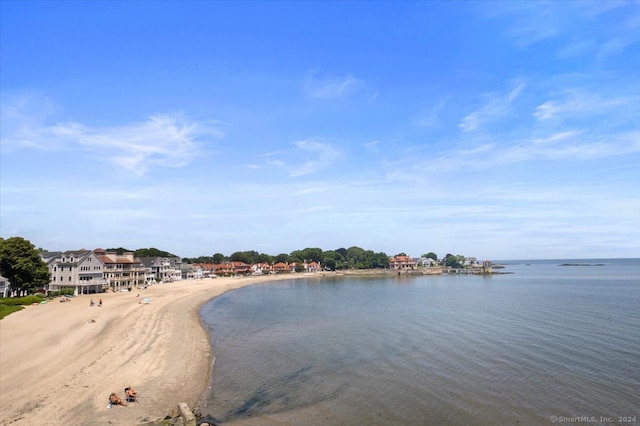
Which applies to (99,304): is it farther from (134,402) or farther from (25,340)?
(134,402)

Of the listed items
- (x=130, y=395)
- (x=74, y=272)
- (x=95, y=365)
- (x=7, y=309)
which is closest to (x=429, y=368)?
(x=130, y=395)

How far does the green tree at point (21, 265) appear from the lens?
7269 cm

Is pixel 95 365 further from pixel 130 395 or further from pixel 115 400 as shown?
pixel 115 400

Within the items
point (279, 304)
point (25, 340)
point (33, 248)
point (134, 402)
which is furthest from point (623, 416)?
point (33, 248)

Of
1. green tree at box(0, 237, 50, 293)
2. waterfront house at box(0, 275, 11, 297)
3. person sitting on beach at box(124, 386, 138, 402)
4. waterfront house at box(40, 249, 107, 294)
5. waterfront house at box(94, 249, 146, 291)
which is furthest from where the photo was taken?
waterfront house at box(94, 249, 146, 291)

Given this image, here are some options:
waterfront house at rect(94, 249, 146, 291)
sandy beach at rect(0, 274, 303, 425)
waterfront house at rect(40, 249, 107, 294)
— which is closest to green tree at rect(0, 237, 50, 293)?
waterfront house at rect(40, 249, 107, 294)

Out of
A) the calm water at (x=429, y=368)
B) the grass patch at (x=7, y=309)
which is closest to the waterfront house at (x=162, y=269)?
the grass patch at (x=7, y=309)

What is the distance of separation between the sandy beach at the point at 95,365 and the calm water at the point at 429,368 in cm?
309

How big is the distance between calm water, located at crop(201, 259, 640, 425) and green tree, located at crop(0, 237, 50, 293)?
40741 millimetres

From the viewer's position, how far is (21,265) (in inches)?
2886

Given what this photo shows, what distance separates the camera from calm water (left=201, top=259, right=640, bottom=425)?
24.1m

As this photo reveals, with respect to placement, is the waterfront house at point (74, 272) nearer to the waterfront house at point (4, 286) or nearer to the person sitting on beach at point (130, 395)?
the waterfront house at point (4, 286)

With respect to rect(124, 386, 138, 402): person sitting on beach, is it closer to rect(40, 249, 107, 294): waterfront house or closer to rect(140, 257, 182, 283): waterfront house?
rect(40, 249, 107, 294): waterfront house

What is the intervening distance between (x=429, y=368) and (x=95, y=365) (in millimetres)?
27086
